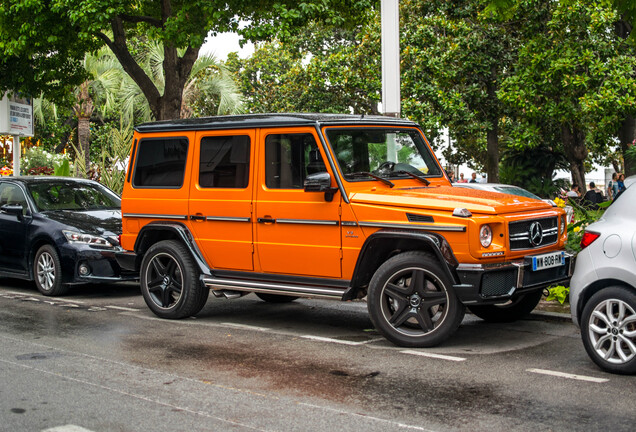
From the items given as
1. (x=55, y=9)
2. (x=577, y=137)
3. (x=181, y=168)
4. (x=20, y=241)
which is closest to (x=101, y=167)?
(x=55, y=9)

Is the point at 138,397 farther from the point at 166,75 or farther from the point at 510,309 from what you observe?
the point at 166,75

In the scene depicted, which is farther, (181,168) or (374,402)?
(181,168)

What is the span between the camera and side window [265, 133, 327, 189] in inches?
314

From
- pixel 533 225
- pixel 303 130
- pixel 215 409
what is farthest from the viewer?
pixel 303 130

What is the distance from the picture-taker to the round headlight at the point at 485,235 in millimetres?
6867

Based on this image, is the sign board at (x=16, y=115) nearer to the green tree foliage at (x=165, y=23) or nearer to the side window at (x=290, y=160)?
the green tree foliage at (x=165, y=23)

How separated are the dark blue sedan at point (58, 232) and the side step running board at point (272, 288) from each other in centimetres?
284

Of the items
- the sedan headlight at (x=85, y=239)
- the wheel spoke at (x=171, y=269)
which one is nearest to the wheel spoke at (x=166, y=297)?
the wheel spoke at (x=171, y=269)

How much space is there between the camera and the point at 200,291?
29.2 ft

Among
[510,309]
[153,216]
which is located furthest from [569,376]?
[153,216]

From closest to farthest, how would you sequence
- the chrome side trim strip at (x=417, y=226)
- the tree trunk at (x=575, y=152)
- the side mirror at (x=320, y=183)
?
1. the chrome side trim strip at (x=417, y=226)
2. the side mirror at (x=320, y=183)
3. the tree trunk at (x=575, y=152)

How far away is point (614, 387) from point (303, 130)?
12.4 ft

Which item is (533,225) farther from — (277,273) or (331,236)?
(277,273)

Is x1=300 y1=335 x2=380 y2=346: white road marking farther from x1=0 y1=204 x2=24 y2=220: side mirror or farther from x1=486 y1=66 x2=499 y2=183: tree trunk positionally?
x1=486 y1=66 x2=499 y2=183: tree trunk
